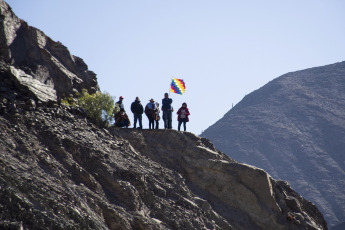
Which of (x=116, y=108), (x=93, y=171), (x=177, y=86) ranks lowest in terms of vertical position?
(x=93, y=171)

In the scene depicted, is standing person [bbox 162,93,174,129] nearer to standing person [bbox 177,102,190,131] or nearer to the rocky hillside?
standing person [bbox 177,102,190,131]

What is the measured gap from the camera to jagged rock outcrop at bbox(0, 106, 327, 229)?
14094mm

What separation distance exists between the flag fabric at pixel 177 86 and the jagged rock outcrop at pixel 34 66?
12.9ft

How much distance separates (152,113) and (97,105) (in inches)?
97.4

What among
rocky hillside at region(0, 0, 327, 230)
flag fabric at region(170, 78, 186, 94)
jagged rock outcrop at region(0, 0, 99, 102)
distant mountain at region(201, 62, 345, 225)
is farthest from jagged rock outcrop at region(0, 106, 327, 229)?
distant mountain at region(201, 62, 345, 225)

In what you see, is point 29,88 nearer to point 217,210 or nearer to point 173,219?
point 173,219

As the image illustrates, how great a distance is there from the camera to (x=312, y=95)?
12600cm

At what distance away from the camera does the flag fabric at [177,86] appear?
28.8 metres

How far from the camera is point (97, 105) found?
23.4 meters

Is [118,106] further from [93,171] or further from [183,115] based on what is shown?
[93,171]

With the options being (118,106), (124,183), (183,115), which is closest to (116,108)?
(118,106)

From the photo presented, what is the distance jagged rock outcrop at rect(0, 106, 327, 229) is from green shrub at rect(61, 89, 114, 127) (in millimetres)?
719

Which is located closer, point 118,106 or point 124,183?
point 124,183

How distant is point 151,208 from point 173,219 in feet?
2.52
